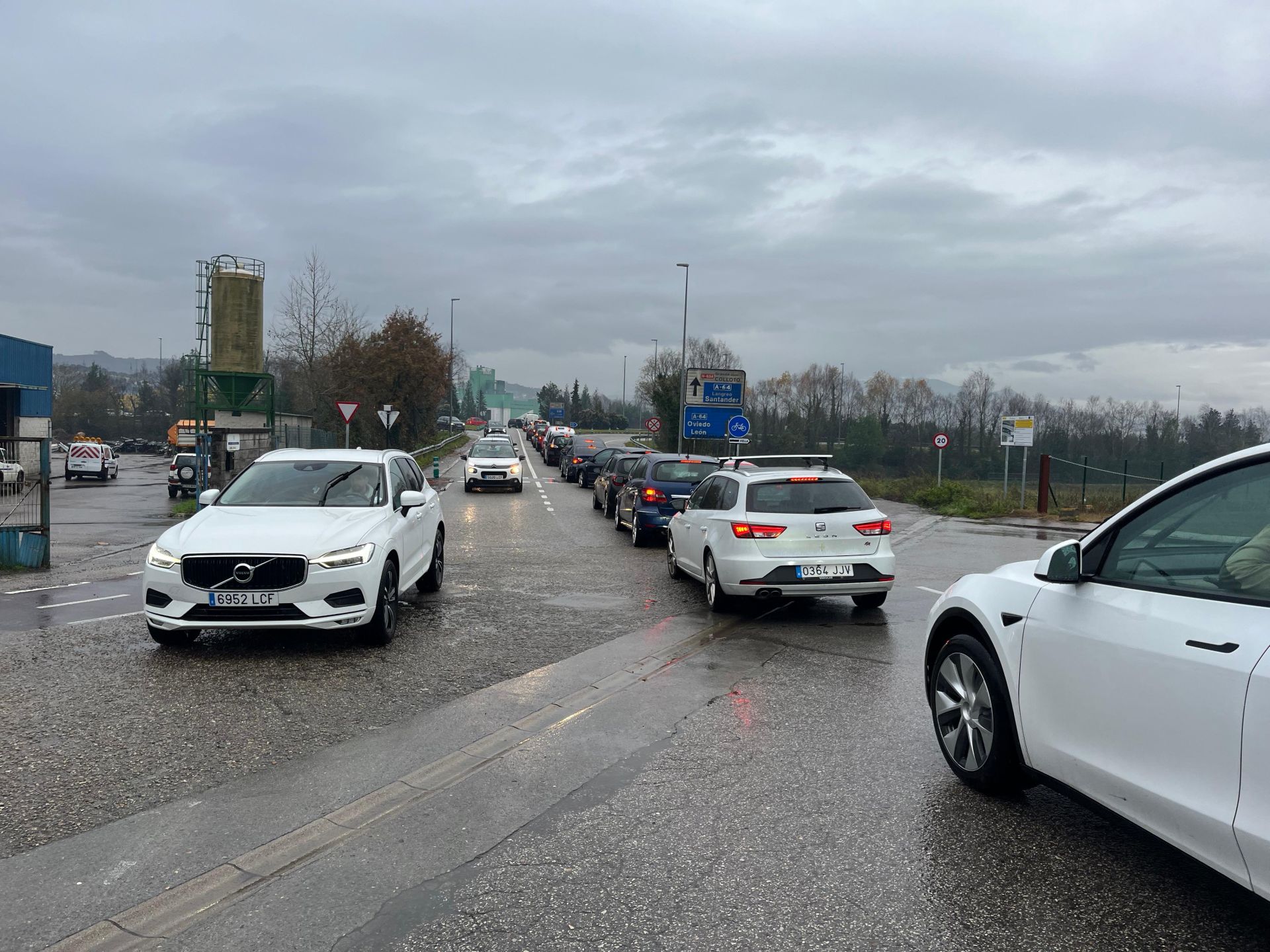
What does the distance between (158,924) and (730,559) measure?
6891 mm

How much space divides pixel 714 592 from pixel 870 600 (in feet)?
5.62

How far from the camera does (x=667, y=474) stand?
16.8 meters

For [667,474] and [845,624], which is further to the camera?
[667,474]

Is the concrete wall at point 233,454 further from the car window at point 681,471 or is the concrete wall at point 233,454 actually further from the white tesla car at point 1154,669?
the white tesla car at point 1154,669

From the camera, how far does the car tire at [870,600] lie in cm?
1027

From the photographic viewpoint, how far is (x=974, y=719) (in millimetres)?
4684

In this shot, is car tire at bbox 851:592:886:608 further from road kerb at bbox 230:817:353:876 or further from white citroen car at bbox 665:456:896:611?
road kerb at bbox 230:817:353:876

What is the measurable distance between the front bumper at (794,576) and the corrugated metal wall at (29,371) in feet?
138

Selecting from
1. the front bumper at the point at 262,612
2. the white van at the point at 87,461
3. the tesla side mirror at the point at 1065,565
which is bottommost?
the white van at the point at 87,461

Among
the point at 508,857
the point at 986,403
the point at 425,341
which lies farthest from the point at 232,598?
the point at 986,403

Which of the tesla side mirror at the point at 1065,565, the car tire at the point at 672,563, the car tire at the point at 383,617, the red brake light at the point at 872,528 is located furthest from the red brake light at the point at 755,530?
the tesla side mirror at the point at 1065,565

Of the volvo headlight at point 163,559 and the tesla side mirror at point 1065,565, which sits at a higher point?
the tesla side mirror at point 1065,565

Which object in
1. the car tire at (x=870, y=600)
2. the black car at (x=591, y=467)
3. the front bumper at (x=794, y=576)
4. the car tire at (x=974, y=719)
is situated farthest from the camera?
the black car at (x=591, y=467)

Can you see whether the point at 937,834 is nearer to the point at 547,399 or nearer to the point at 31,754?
the point at 31,754
